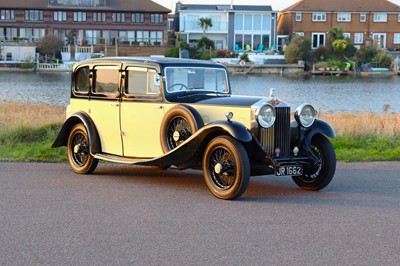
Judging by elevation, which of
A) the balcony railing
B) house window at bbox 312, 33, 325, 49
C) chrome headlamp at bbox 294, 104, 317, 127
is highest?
the balcony railing

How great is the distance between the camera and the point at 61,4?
3408 inches

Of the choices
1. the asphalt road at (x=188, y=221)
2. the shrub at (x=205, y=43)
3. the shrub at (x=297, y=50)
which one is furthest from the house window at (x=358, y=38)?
the asphalt road at (x=188, y=221)

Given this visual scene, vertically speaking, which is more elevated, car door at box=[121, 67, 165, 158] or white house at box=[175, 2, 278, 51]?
white house at box=[175, 2, 278, 51]

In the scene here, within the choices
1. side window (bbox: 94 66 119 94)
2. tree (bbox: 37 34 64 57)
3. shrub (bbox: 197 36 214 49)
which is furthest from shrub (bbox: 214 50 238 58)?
side window (bbox: 94 66 119 94)

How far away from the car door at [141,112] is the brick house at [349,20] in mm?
78802

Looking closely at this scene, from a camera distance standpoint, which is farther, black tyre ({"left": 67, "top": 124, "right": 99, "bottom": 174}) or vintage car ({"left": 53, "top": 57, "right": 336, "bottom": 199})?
black tyre ({"left": 67, "top": 124, "right": 99, "bottom": 174})

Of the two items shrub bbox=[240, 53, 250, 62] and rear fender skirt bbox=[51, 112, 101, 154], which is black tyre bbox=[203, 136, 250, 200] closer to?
rear fender skirt bbox=[51, 112, 101, 154]

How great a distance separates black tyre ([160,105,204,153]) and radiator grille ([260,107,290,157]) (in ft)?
3.00

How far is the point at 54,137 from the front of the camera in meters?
14.4

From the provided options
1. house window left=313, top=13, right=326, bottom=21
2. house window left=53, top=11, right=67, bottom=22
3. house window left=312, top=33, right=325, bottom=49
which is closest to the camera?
house window left=53, top=11, right=67, bottom=22

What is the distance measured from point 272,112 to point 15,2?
82.4 m

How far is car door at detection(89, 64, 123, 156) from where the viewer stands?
1048 cm

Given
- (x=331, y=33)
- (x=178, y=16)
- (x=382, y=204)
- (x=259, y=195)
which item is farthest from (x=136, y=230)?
(x=178, y=16)

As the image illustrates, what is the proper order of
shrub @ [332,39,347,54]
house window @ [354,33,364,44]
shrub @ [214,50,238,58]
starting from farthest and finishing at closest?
house window @ [354,33,364,44] < shrub @ [332,39,347,54] < shrub @ [214,50,238,58]
